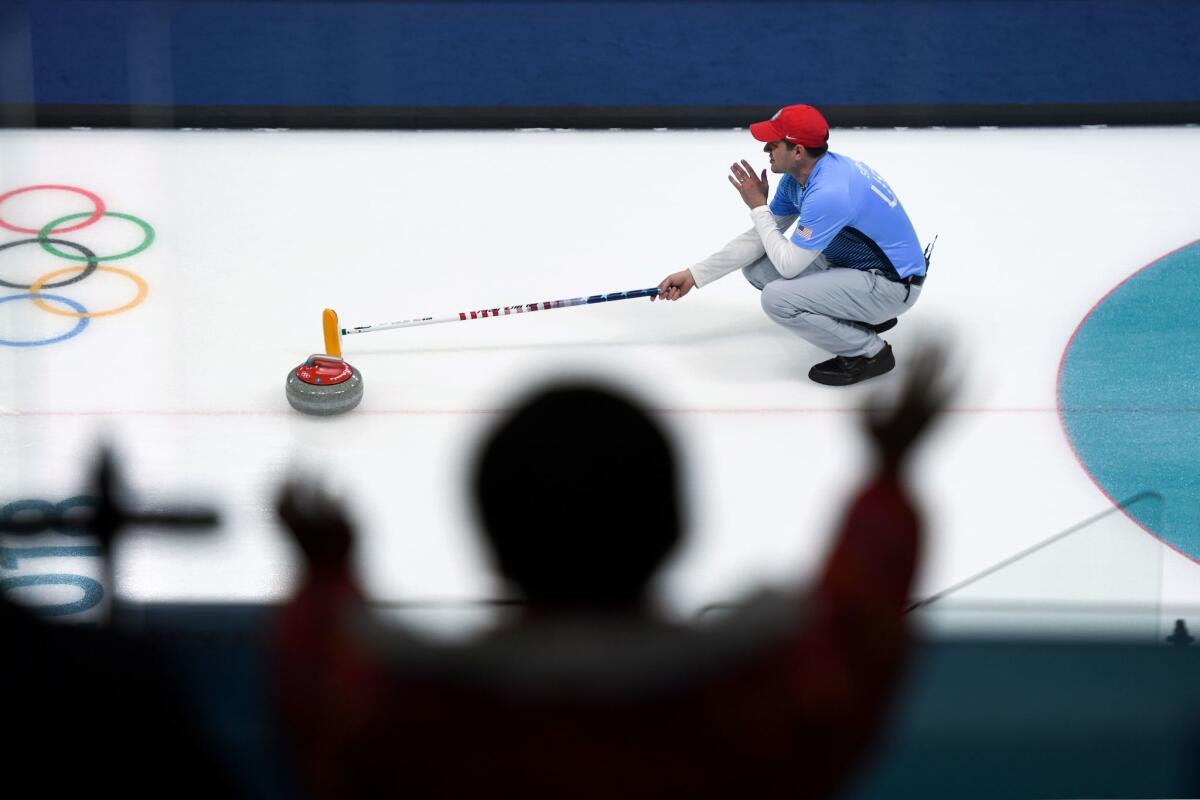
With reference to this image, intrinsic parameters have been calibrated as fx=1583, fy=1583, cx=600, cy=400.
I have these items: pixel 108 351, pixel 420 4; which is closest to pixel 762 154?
pixel 420 4

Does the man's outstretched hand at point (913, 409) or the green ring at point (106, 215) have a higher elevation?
the green ring at point (106, 215)

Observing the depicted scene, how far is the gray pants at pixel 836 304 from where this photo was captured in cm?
458

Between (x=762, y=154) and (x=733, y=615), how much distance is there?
5.25 meters

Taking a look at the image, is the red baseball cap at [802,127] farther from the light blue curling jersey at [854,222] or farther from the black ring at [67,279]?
the black ring at [67,279]

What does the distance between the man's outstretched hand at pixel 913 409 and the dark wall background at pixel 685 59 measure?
5154 mm

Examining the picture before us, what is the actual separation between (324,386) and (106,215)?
1.73 m

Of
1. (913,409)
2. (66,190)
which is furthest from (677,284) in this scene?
(913,409)

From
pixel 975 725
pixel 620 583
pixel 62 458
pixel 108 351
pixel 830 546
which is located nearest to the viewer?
pixel 620 583

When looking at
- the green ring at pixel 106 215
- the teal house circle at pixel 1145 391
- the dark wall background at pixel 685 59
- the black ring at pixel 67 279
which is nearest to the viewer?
the teal house circle at pixel 1145 391

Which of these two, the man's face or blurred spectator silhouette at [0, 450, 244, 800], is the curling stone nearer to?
the man's face

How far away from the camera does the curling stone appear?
4.37 metres

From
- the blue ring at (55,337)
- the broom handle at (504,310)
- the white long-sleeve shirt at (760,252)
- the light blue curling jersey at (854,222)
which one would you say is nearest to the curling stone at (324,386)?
the broom handle at (504,310)

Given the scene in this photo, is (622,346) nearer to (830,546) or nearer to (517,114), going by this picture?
Answer: (517,114)

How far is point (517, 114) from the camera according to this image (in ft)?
21.0
